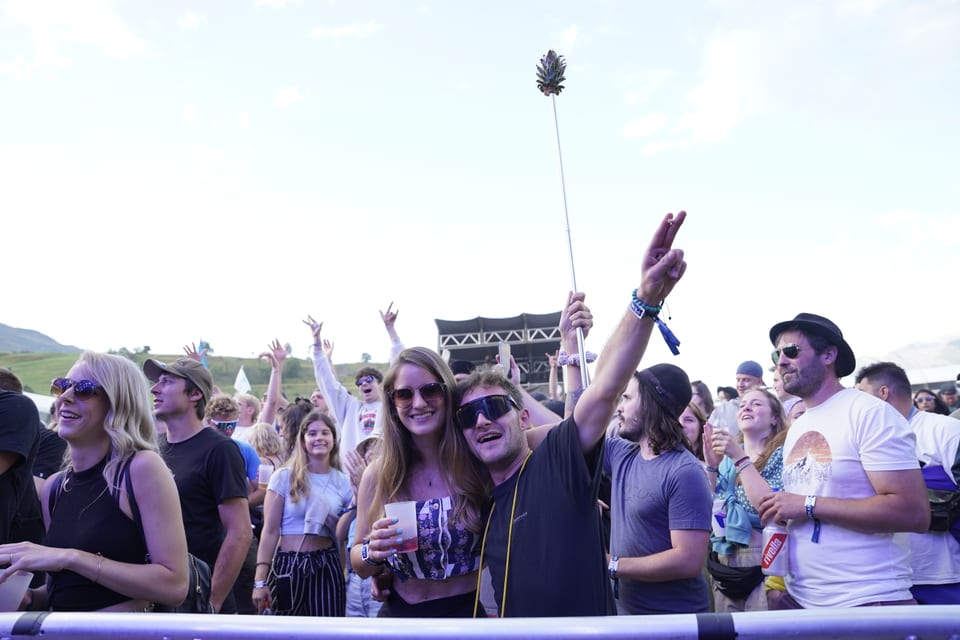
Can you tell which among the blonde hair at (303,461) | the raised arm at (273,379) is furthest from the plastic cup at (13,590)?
the raised arm at (273,379)

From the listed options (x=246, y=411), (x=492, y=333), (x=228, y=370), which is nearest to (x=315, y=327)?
(x=246, y=411)

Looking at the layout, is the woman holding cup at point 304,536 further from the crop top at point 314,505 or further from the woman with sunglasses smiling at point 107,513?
the woman with sunglasses smiling at point 107,513

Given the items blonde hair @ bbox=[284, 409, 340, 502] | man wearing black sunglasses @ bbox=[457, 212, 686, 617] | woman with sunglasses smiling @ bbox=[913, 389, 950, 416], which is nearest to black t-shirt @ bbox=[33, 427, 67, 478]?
blonde hair @ bbox=[284, 409, 340, 502]

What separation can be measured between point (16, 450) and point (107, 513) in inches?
26.5

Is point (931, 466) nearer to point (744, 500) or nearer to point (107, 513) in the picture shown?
point (744, 500)

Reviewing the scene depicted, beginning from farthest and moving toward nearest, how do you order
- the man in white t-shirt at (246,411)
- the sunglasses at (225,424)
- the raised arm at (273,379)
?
1. the man in white t-shirt at (246,411)
2. the raised arm at (273,379)
3. the sunglasses at (225,424)

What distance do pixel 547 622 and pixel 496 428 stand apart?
1108mm

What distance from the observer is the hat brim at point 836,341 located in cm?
322

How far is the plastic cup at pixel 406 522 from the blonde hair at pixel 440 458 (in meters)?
0.20

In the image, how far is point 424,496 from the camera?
266 cm

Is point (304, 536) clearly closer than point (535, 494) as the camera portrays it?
No

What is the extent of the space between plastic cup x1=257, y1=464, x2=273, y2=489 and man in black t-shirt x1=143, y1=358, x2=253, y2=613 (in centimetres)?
274

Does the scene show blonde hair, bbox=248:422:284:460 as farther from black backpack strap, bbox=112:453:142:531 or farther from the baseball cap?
black backpack strap, bbox=112:453:142:531

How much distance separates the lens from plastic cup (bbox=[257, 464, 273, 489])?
6418 mm
